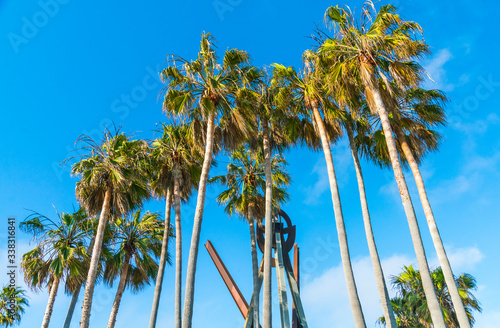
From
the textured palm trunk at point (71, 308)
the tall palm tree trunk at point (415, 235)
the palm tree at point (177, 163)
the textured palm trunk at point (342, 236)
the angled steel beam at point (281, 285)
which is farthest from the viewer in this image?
the palm tree at point (177, 163)

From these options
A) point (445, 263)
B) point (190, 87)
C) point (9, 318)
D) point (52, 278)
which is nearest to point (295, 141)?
point (190, 87)

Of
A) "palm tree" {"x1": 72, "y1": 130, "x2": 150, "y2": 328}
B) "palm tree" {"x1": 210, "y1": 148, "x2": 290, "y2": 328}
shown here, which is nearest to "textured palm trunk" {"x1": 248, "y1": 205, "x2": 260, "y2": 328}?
"palm tree" {"x1": 210, "y1": 148, "x2": 290, "y2": 328}

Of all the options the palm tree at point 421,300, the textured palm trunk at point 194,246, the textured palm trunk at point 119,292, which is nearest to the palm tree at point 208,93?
the textured palm trunk at point 194,246

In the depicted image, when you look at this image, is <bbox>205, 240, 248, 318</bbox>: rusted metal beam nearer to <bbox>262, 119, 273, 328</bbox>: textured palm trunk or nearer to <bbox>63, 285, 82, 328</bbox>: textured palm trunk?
<bbox>262, 119, 273, 328</bbox>: textured palm trunk

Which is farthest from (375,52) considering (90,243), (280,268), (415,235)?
(90,243)

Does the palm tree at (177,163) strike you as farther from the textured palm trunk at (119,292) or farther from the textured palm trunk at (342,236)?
the textured palm trunk at (342,236)

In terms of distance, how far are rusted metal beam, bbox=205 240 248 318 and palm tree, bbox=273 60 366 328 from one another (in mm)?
9101

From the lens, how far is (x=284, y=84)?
18.2 m

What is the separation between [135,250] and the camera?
22.0m

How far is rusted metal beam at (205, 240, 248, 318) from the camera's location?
67.9 feet

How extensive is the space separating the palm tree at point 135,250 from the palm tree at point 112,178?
2.99 meters

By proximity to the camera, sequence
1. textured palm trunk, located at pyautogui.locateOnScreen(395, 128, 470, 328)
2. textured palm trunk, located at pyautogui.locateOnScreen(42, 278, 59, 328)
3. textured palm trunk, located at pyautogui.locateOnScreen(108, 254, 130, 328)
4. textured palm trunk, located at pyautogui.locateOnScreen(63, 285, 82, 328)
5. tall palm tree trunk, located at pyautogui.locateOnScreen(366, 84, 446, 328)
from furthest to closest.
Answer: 1. textured palm trunk, located at pyautogui.locateOnScreen(108, 254, 130, 328)
2. textured palm trunk, located at pyautogui.locateOnScreen(42, 278, 59, 328)
3. textured palm trunk, located at pyautogui.locateOnScreen(63, 285, 82, 328)
4. textured palm trunk, located at pyautogui.locateOnScreen(395, 128, 470, 328)
5. tall palm tree trunk, located at pyautogui.locateOnScreen(366, 84, 446, 328)

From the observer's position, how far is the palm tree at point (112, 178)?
704 inches

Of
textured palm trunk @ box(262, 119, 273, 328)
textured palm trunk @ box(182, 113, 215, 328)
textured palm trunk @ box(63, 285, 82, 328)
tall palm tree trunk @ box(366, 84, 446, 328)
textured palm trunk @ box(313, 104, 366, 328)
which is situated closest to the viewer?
tall palm tree trunk @ box(366, 84, 446, 328)
